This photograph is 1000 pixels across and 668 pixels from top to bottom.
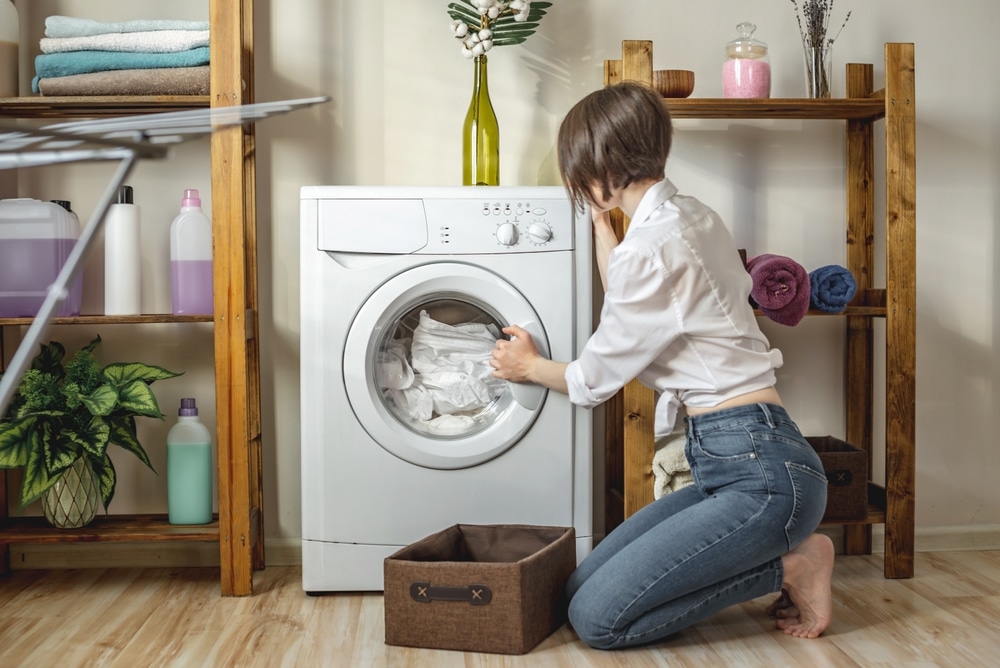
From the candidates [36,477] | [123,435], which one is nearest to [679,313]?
[123,435]

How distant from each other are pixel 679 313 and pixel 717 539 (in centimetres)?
39

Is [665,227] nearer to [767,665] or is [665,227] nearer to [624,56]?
[624,56]

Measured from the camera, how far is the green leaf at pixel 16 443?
1860mm

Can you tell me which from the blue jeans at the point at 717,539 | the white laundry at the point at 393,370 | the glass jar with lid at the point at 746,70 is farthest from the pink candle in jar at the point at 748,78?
the white laundry at the point at 393,370

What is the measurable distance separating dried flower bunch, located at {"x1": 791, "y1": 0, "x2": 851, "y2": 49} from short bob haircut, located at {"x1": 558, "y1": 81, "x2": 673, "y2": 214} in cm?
74

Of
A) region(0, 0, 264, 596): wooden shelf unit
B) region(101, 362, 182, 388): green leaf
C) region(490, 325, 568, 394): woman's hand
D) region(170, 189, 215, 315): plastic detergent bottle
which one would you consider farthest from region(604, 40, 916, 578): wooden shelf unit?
region(101, 362, 182, 388): green leaf

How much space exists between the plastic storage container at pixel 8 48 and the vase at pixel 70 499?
865 mm

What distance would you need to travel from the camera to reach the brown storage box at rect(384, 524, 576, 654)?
61.4 inches

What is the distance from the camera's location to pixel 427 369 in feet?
6.31

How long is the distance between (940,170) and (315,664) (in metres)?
1.92

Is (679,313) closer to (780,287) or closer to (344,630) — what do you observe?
(780,287)

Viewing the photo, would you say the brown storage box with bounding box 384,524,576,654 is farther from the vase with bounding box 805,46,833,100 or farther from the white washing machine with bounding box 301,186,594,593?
the vase with bounding box 805,46,833,100

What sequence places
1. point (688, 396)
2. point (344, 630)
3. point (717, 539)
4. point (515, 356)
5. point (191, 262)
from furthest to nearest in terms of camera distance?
point (191, 262) < point (515, 356) < point (344, 630) < point (688, 396) < point (717, 539)

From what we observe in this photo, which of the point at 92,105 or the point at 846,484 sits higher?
the point at 92,105
